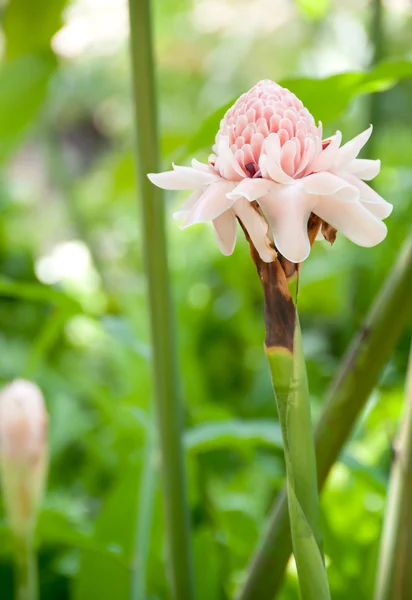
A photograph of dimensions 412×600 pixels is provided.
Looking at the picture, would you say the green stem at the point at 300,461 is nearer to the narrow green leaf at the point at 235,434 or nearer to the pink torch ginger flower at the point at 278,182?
the pink torch ginger flower at the point at 278,182

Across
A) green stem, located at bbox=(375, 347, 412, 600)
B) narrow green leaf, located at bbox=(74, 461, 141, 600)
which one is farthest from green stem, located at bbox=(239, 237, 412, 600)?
narrow green leaf, located at bbox=(74, 461, 141, 600)

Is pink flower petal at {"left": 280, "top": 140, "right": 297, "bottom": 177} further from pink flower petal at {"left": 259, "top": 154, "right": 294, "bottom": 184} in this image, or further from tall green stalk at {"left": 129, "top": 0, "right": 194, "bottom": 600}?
tall green stalk at {"left": 129, "top": 0, "right": 194, "bottom": 600}

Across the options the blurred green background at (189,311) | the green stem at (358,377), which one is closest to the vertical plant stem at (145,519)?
the blurred green background at (189,311)

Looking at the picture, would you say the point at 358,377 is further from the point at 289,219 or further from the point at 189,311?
the point at 189,311

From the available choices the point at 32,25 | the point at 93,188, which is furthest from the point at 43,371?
the point at 93,188

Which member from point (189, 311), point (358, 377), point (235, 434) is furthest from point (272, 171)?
point (189, 311)
